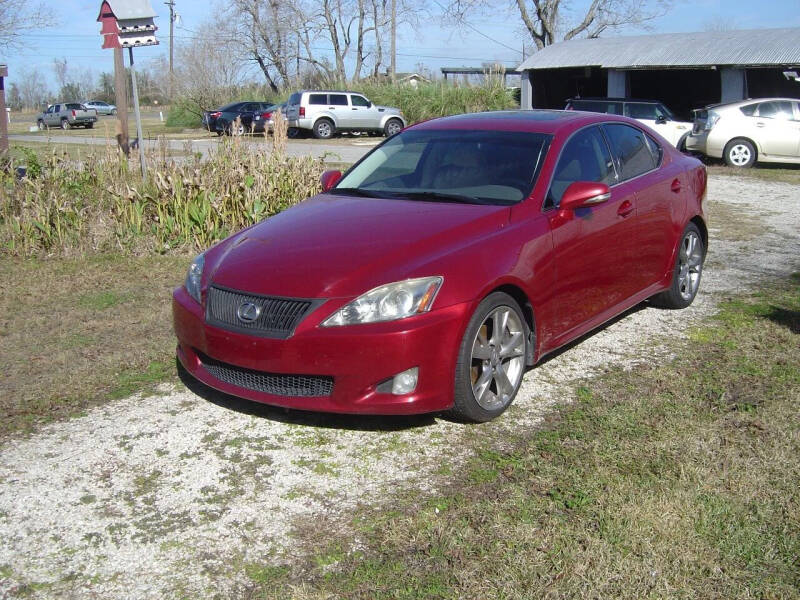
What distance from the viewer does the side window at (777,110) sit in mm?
18625

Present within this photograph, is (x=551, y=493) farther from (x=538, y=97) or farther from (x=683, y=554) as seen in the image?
(x=538, y=97)

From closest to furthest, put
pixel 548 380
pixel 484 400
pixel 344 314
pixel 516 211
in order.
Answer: pixel 344 314 → pixel 484 400 → pixel 516 211 → pixel 548 380

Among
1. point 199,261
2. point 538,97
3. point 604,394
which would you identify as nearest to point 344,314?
point 199,261

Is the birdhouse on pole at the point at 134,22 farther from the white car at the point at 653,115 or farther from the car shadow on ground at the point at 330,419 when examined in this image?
the white car at the point at 653,115

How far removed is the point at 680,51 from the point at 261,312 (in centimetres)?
2719

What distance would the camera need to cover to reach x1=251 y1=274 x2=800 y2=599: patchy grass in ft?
10.2

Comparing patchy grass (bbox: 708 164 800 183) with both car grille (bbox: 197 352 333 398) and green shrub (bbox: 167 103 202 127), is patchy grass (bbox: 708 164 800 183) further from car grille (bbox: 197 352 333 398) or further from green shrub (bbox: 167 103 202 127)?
green shrub (bbox: 167 103 202 127)

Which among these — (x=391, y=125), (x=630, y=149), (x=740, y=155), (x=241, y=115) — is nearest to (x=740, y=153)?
(x=740, y=155)

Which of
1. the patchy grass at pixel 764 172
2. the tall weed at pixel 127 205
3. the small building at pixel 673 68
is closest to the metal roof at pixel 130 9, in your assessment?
the tall weed at pixel 127 205

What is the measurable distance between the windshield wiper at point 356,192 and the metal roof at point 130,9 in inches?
271

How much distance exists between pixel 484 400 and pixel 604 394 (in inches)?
34.0


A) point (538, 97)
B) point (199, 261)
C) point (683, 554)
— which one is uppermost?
point (538, 97)

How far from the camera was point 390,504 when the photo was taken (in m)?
3.71

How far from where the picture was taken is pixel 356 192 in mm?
5660
